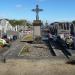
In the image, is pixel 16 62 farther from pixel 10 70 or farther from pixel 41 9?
pixel 41 9

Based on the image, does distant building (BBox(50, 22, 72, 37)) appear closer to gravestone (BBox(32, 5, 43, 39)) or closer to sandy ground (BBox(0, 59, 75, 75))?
gravestone (BBox(32, 5, 43, 39))

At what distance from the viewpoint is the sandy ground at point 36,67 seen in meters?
16.8

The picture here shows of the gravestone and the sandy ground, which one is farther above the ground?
the gravestone

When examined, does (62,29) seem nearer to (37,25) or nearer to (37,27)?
(37,27)

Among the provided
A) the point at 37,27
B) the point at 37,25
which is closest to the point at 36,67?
the point at 37,25

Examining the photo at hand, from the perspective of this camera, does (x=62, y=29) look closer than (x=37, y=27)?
No

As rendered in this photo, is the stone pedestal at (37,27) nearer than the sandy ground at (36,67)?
No

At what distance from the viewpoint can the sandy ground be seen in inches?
660

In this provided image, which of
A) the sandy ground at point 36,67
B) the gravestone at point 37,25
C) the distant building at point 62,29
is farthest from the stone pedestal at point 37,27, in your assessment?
the sandy ground at point 36,67

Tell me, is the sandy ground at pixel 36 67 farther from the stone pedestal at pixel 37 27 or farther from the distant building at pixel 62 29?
the distant building at pixel 62 29

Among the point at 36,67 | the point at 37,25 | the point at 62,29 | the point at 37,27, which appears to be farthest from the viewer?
the point at 62,29

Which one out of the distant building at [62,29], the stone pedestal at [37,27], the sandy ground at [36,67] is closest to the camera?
the sandy ground at [36,67]

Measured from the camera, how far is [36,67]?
18625mm

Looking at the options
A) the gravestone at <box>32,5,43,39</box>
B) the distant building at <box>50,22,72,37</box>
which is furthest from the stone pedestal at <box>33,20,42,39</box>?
the distant building at <box>50,22,72,37</box>
